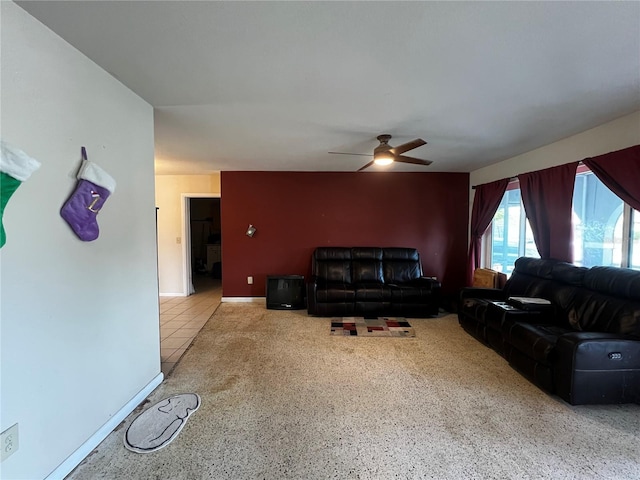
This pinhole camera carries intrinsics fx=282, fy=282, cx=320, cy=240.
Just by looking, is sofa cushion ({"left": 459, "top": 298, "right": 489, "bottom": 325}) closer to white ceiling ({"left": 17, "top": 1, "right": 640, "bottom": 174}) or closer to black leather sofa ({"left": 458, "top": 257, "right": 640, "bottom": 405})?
black leather sofa ({"left": 458, "top": 257, "right": 640, "bottom": 405})

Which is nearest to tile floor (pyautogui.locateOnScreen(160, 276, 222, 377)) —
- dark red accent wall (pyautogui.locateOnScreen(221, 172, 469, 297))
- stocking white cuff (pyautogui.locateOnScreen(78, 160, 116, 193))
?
dark red accent wall (pyautogui.locateOnScreen(221, 172, 469, 297))

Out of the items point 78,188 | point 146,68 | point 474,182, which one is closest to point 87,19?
point 146,68

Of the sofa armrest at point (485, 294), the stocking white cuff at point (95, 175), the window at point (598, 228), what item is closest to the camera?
the stocking white cuff at point (95, 175)

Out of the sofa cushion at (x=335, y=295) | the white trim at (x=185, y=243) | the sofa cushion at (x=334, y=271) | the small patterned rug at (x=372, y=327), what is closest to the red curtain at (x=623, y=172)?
the small patterned rug at (x=372, y=327)

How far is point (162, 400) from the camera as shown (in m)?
2.29

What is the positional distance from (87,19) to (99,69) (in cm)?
51

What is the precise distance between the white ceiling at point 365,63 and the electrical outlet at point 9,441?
1.98 meters

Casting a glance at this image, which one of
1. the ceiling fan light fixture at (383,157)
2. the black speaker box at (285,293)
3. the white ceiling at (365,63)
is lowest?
the black speaker box at (285,293)

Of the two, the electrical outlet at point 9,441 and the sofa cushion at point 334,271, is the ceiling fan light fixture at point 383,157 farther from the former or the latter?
the electrical outlet at point 9,441

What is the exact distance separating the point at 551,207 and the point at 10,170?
4.65 meters

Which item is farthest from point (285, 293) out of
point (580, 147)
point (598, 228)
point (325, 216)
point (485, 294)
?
point (580, 147)

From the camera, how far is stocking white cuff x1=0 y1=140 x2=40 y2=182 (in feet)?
3.97

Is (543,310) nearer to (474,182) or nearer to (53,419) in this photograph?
(474,182)

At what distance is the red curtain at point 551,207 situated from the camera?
10.5 ft
